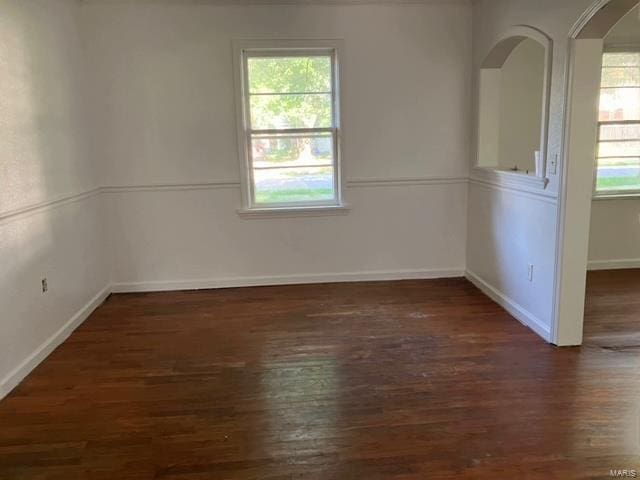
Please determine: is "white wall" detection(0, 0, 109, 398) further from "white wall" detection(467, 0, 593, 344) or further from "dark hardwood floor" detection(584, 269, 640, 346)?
"dark hardwood floor" detection(584, 269, 640, 346)

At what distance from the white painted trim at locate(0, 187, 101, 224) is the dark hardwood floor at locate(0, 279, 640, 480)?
0.96 m

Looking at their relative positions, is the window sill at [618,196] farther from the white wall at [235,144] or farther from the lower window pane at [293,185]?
the lower window pane at [293,185]

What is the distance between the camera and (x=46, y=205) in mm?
3496

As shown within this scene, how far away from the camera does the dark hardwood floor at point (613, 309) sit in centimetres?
346

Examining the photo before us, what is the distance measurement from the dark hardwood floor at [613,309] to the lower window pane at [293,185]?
7.83 ft

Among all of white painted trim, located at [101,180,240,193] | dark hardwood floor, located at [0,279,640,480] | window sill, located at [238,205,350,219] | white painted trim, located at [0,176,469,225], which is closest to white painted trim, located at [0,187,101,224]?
white painted trim, located at [0,176,469,225]

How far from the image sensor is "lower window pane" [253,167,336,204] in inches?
185

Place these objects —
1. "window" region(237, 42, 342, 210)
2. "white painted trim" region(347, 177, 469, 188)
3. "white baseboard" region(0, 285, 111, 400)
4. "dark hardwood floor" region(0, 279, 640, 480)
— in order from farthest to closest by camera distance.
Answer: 1. "white painted trim" region(347, 177, 469, 188)
2. "window" region(237, 42, 342, 210)
3. "white baseboard" region(0, 285, 111, 400)
4. "dark hardwood floor" region(0, 279, 640, 480)

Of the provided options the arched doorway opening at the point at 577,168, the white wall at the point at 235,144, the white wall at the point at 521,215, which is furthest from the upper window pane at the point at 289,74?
the arched doorway opening at the point at 577,168

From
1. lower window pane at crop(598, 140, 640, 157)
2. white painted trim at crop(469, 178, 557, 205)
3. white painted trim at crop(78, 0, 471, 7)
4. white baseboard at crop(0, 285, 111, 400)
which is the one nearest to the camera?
white baseboard at crop(0, 285, 111, 400)

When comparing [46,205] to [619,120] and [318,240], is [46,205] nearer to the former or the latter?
[318,240]

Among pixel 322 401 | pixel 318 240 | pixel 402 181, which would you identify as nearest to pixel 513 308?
pixel 402 181

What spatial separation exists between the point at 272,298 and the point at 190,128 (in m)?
1.66

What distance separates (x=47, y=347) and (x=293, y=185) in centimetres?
240
